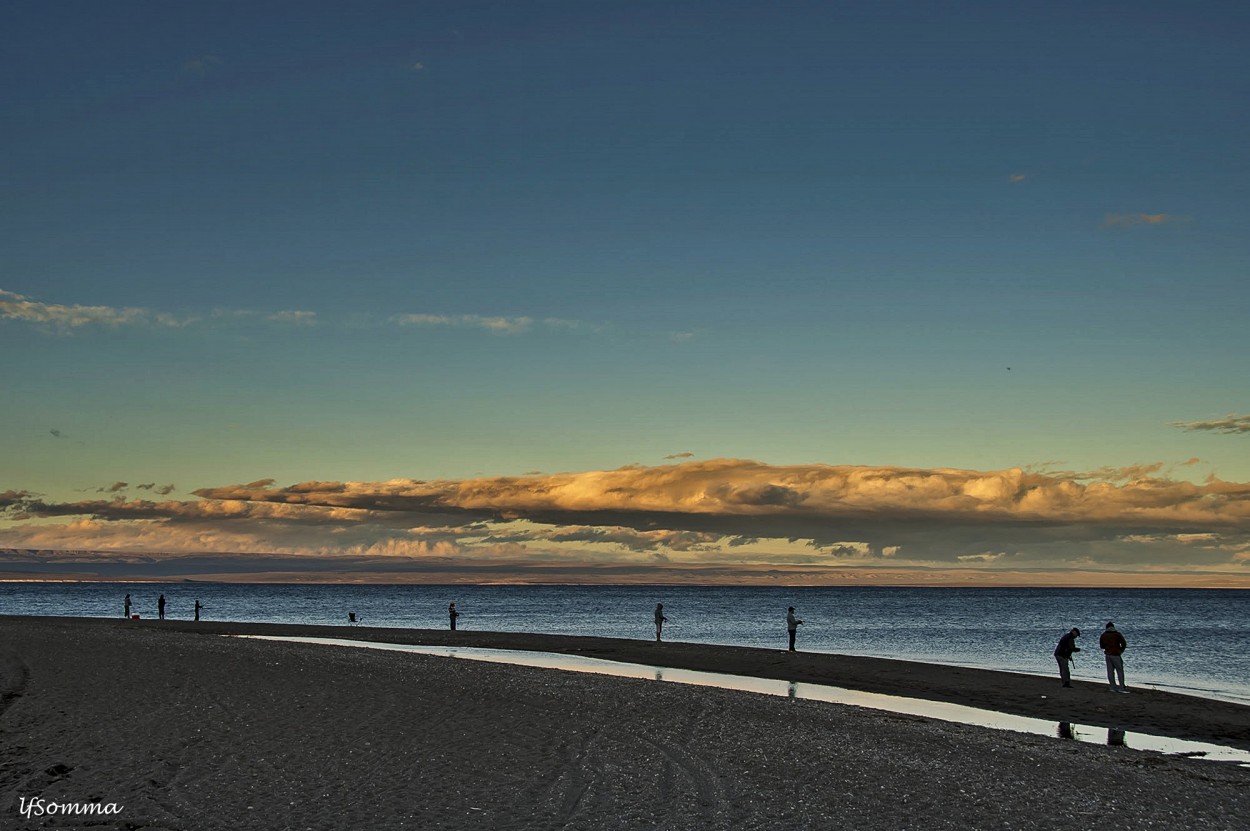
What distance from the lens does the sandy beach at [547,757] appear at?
531 inches

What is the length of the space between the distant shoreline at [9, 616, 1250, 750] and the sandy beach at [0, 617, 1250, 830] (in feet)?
0.67

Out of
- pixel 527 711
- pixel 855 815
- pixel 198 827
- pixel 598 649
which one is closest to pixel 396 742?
pixel 527 711

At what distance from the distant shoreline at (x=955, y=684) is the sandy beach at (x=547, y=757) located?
0.67 feet

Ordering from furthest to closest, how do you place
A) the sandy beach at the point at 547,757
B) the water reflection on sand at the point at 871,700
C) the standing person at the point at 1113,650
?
the standing person at the point at 1113,650, the water reflection on sand at the point at 871,700, the sandy beach at the point at 547,757

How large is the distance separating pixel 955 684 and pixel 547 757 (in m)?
21.7

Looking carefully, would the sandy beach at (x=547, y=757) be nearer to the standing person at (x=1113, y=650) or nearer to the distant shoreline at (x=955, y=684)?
the distant shoreline at (x=955, y=684)

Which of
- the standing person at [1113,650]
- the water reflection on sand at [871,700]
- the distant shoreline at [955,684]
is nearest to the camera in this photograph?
the water reflection on sand at [871,700]

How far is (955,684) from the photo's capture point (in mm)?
34500

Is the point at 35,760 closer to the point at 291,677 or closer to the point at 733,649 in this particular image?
the point at 291,677

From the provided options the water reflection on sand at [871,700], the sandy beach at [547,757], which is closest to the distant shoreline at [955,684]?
the sandy beach at [547,757]

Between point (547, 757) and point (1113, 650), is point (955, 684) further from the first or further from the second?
point (547, 757)

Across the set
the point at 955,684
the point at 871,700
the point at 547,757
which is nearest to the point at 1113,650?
the point at 955,684

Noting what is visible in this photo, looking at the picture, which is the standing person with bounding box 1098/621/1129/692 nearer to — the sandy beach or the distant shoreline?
the distant shoreline

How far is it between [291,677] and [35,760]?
1352 centimetres
